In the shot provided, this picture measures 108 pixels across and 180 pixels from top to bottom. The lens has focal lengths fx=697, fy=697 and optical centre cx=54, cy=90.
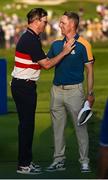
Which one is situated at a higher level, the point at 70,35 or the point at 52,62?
the point at 70,35

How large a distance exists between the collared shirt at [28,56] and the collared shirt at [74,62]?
26 cm

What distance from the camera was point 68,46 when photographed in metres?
7.38

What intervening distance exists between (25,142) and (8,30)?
1050 inches

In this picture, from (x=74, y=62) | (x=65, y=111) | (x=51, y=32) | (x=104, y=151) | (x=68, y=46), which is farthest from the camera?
(x=51, y=32)

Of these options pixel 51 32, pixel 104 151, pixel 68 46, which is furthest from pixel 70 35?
pixel 51 32

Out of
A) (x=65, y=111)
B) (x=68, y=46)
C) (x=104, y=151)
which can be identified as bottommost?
(x=65, y=111)

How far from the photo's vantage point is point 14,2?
59.8 meters

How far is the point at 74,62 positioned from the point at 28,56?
1.67 feet

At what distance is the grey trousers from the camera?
25.0ft

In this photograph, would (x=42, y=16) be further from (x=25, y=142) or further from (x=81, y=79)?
(x=25, y=142)

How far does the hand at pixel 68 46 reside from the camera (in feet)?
24.2

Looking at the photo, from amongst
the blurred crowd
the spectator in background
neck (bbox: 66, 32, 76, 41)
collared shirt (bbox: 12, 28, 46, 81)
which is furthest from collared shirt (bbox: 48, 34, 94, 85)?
the blurred crowd

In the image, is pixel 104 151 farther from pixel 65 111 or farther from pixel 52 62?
pixel 65 111

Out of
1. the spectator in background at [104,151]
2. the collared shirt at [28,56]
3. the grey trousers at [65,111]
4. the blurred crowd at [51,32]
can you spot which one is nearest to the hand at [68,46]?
the collared shirt at [28,56]
